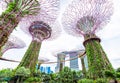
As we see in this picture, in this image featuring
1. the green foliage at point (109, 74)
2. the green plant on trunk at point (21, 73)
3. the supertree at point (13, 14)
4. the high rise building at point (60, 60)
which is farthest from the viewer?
the high rise building at point (60, 60)

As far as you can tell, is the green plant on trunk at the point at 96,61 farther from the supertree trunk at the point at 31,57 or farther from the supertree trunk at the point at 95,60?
the supertree trunk at the point at 31,57

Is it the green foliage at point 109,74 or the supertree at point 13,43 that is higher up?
the supertree at point 13,43

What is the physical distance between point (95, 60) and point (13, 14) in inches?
666

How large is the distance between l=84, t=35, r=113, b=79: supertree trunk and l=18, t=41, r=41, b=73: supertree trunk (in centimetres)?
1174

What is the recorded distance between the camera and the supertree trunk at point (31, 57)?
2870cm

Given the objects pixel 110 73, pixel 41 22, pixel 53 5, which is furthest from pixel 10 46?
pixel 110 73

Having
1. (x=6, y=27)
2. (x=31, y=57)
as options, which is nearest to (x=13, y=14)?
(x=6, y=27)

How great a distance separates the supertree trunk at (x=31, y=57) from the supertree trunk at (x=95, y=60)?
38.5 feet

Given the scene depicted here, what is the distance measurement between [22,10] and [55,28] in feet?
82.3

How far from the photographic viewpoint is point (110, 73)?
20.3 metres

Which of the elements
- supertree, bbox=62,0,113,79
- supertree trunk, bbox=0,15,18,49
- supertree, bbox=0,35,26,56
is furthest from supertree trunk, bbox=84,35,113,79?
supertree, bbox=0,35,26,56

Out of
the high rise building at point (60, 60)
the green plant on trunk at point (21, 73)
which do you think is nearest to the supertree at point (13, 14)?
the green plant on trunk at point (21, 73)

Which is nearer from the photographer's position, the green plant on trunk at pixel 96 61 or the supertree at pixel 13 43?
the green plant on trunk at pixel 96 61

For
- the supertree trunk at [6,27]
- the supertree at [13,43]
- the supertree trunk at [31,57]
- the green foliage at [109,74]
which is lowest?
the green foliage at [109,74]
